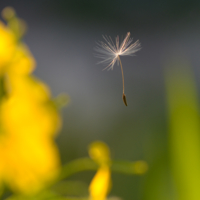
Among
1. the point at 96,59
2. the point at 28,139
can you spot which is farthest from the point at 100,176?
the point at 96,59

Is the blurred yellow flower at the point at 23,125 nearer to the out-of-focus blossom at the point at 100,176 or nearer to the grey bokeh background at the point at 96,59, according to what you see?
the out-of-focus blossom at the point at 100,176

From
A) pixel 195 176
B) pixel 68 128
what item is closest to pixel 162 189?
pixel 195 176

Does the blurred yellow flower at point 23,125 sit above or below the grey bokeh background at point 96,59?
below

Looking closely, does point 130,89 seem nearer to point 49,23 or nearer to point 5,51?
point 49,23

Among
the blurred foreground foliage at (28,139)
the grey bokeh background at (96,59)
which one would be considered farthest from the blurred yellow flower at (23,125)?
the grey bokeh background at (96,59)

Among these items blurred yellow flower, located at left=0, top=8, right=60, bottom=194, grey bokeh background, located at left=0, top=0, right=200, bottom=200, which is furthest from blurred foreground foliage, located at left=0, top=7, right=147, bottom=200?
grey bokeh background, located at left=0, top=0, right=200, bottom=200

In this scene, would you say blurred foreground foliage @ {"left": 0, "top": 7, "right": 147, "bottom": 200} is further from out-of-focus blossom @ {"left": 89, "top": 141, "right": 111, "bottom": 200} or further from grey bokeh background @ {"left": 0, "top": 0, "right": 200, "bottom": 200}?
grey bokeh background @ {"left": 0, "top": 0, "right": 200, "bottom": 200}

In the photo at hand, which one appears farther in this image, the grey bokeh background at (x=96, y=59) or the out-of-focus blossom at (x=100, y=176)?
the grey bokeh background at (x=96, y=59)
